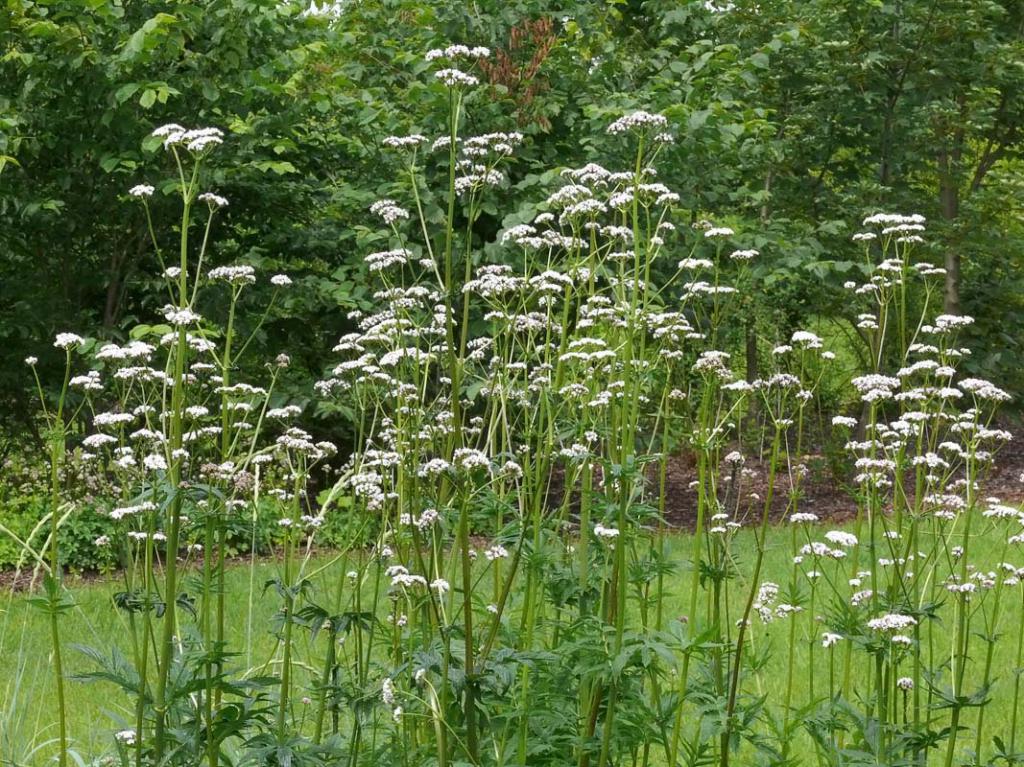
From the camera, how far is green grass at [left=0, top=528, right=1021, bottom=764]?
4.76m

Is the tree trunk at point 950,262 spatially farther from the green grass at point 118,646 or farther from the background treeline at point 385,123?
the green grass at point 118,646

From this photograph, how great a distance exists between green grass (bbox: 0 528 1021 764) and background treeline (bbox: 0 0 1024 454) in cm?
219

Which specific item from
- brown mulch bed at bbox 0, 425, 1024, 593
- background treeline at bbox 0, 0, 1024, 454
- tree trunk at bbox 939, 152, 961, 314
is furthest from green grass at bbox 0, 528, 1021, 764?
tree trunk at bbox 939, 152, 961, 314

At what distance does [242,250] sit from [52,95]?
186cm

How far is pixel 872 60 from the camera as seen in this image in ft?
35.1

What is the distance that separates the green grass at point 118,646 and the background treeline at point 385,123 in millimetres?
2187

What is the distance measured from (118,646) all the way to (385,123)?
5380 mm

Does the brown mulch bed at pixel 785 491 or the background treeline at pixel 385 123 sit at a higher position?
the background treeline at pixel 385 123

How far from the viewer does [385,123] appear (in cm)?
929

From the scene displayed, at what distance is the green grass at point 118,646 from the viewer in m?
4.76

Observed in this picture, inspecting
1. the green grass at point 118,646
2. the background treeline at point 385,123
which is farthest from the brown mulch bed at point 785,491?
the green grass at point 118,646

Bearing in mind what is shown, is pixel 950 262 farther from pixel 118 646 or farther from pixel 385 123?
pixel 118 646

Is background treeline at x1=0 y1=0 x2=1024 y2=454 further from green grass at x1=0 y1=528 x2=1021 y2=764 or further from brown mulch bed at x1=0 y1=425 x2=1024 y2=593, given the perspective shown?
green grass at x1=0 y1=528 x2=1021 y2=764

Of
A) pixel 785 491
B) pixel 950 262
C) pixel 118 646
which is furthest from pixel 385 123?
pixel 950 262
